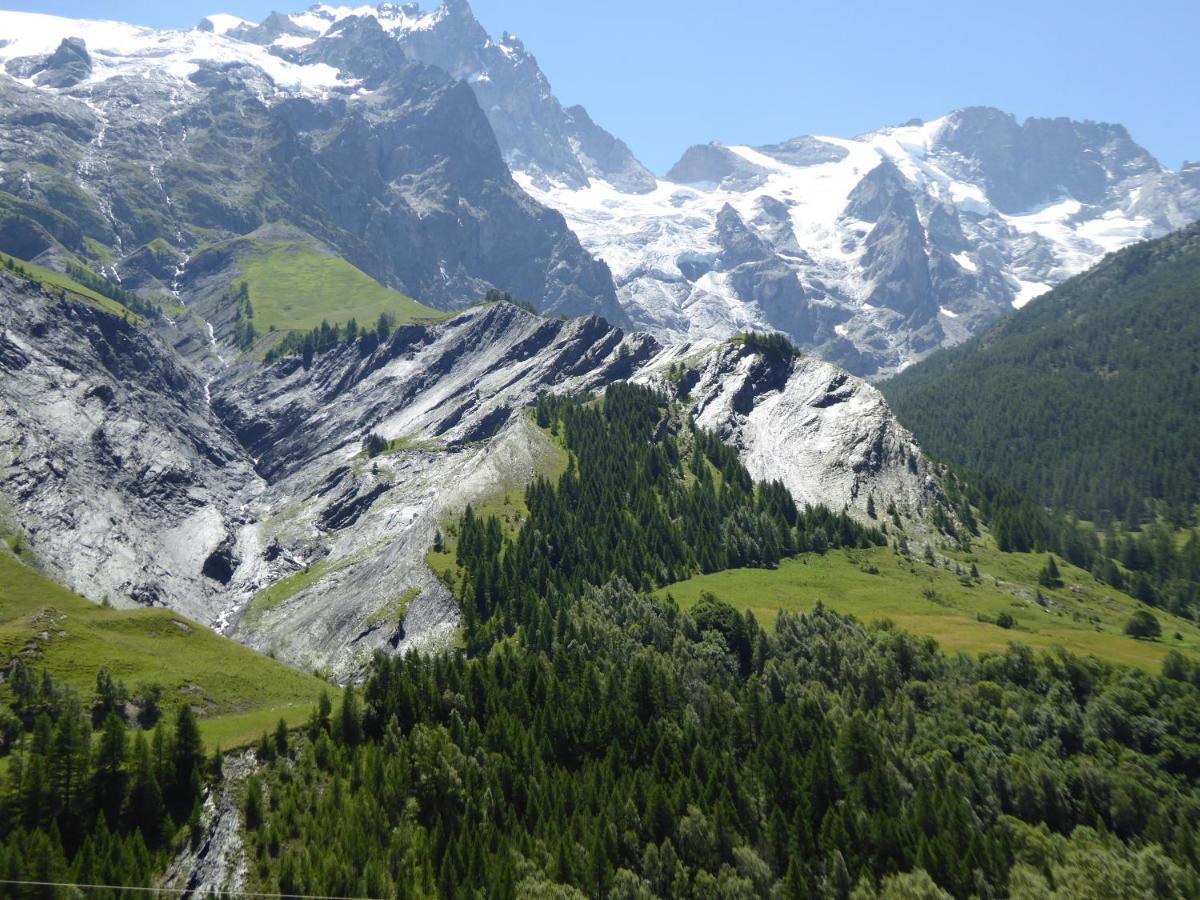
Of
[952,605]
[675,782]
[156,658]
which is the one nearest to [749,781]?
[675,782]

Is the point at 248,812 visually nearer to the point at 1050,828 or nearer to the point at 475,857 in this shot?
the point at 475,857

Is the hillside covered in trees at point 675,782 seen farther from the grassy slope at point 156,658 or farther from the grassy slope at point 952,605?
the grassy slope at point 952,605

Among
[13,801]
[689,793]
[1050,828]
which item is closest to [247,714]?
[13,801]

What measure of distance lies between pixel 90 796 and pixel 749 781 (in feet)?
246

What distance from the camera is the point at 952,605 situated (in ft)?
578

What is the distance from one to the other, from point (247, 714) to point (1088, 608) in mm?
162159

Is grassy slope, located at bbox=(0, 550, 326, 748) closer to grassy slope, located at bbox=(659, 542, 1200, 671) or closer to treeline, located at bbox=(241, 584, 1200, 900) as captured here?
treeline, located at bbox=(241, 584, 1200, 900)

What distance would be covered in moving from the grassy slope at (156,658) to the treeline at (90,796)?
9803 millimetres

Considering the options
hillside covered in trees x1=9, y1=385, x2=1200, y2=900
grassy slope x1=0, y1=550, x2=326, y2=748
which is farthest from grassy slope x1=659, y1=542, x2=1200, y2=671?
grassy slope x1=0, y1=550, x2=326, y2=748

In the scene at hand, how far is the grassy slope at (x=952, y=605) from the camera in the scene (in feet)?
511

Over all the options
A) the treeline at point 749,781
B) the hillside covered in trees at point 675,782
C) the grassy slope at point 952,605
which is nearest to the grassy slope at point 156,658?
the hillside covered in trees at point 675,782

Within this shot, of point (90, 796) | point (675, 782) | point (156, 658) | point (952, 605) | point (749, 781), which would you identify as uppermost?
point (156, 658)

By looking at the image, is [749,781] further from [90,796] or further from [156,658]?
[156,658]

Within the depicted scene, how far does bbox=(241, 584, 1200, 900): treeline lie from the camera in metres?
96.1
